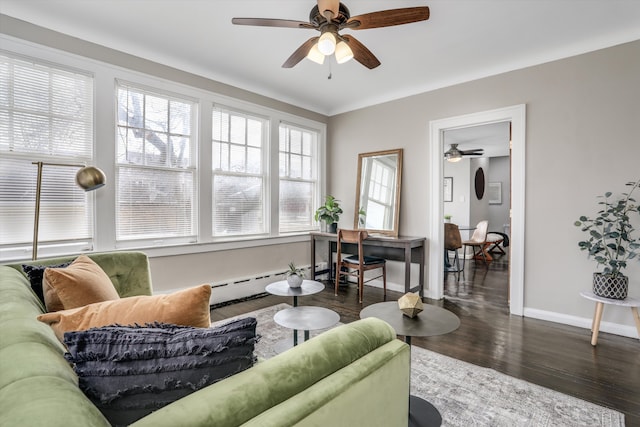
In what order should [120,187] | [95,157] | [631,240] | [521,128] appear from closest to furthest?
[631,240] < [95,157] < [120,187] < [521,128]

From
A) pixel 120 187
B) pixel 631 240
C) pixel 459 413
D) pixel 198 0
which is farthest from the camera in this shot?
pixel 120 187

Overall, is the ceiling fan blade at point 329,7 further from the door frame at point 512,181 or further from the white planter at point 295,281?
the door frame at point 512,181

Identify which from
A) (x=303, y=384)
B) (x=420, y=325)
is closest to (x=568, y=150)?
(x=420, y=325)

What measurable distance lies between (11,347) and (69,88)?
2897 millimetres

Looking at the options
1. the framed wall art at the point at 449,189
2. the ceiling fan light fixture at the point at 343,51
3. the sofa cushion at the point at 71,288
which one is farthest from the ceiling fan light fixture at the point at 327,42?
the framed wall art at the point at 449,189

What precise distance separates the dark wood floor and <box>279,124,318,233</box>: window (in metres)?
1.30

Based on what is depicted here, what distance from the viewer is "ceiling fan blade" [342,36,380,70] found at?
2443 mm

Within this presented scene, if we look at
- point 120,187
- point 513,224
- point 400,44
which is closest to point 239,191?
point 120,187

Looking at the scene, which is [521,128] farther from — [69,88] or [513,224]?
[69,88]

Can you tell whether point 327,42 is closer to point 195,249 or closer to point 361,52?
point 361,52

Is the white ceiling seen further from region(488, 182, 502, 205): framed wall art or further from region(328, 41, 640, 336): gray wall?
region(488, 182, 502, 205): framed wall art

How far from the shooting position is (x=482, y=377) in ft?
7.23

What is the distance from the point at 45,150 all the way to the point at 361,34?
9.61 ft

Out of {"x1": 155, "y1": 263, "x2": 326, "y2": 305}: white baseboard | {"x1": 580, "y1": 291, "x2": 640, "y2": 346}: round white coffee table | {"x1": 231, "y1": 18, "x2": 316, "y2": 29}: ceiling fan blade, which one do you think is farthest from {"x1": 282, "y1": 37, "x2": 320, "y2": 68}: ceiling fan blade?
{"x1": 580, "y1": 291, "x2": 640, "y2": 346}: round white coffee table
